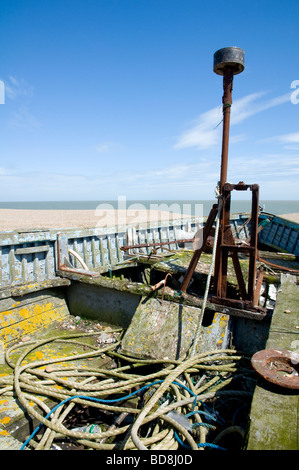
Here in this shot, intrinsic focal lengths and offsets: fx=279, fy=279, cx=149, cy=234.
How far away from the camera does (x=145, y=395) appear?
274 centimetres

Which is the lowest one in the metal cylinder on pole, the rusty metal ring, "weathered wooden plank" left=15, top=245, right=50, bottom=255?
the rusty metal ring

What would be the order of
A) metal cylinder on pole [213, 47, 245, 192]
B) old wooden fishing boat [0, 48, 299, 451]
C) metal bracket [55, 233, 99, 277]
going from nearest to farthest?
old wooden fishing boat [0, 48, 299, 451] < metal cylinder on pole [213, 47, 245, 192] < metal bracket [55, 233, 99, 277]

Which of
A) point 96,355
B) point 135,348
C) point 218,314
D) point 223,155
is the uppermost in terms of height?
point 223,155

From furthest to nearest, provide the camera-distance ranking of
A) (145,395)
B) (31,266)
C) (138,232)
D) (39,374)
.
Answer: (138,232) < (31,266) < (39,374) < (145,395)

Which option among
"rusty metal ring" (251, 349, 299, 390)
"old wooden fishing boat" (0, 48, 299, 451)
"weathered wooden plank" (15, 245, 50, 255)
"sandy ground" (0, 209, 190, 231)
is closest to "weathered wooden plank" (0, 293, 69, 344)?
"old wooden fishing boat" (0, 48, 299, 451)

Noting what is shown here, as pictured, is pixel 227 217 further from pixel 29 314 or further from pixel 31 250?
pixel 29 314

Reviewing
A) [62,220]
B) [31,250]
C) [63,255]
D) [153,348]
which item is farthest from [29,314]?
[62,220]

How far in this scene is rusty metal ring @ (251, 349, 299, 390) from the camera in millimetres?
1785

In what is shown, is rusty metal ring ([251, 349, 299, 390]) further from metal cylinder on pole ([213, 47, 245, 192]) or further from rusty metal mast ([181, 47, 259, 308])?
metal cylinder on pole ([213, 47, 245, 192])

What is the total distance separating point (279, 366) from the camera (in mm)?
1990

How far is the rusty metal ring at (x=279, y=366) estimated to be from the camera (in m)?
1.78
